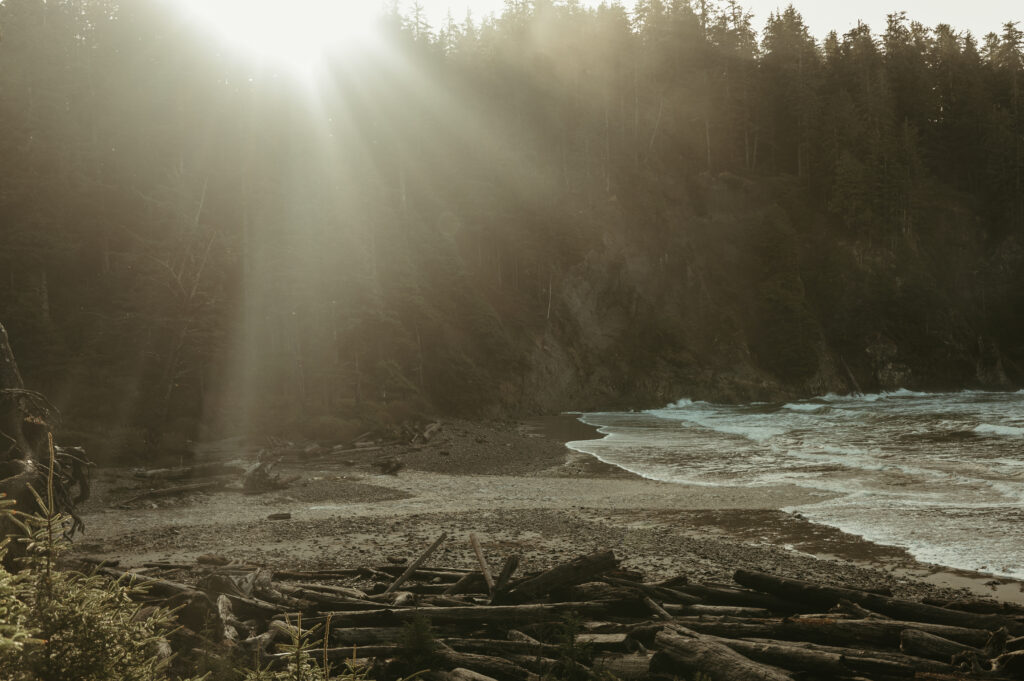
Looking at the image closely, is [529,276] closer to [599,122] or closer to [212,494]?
[599,122]

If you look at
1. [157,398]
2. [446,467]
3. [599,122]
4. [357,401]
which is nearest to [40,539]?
[446,467]

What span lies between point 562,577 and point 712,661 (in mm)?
2028

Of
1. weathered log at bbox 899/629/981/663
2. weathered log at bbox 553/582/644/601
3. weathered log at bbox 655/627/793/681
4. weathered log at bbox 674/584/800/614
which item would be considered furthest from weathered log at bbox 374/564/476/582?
weathered log at bbox 899/629/981/663

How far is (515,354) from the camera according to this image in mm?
50312

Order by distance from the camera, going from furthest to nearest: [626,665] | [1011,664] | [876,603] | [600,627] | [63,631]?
[876,603] → [600,627] → [626,665] → [1011,664] → [63,631]

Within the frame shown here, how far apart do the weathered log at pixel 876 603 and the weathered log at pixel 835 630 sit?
26 centimetres

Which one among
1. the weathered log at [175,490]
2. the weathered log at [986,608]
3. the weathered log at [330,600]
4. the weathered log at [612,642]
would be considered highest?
the weathered log at [330,600]

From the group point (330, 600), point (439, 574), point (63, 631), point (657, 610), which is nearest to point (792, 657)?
point (657, 610)

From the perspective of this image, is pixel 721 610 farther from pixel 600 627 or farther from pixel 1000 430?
pixel 1000 430

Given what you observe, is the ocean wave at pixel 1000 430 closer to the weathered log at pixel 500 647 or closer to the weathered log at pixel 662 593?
the weathered log at pixel 662 593

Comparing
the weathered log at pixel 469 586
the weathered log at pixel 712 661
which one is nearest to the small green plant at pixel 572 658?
the weathered log at pixel 712 661

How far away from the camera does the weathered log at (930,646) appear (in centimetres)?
602

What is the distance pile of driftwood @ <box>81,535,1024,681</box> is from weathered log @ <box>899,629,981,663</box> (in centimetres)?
1

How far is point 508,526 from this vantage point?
44.9 ft
